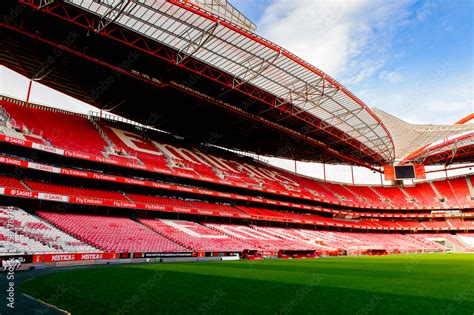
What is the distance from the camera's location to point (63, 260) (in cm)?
1753

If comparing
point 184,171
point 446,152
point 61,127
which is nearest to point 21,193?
point 61,127

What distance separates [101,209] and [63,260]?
1034 cm

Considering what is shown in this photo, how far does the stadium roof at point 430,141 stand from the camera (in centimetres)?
3856

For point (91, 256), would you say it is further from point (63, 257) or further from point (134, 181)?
point (134, 181)

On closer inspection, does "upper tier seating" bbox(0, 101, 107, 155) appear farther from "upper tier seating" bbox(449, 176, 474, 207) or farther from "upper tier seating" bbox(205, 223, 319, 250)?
"upper tier seating" bbox(449, 176, 474, 207)

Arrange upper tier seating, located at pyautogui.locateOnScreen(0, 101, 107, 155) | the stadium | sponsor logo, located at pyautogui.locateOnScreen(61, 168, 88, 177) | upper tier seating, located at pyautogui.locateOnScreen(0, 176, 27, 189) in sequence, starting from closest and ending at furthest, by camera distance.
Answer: the stadium → upper tier seating, located at pyautogui.locateOnScreen(0, 176, 27, 189) → sponsor logo, located at pyautogui.locateOnScreen(61, 168, 88, 177) → upper tier seating, located at pyautogui.locateOnScreen(0, 101, 107, 155)

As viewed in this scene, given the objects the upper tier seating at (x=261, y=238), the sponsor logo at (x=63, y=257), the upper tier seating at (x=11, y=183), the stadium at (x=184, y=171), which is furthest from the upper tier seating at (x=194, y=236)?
the upper tier seating at (x=11, y=183)

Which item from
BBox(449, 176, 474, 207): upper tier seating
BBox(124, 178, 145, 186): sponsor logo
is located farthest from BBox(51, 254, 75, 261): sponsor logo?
BBox(449, 176, 474, 207): upper tier seating

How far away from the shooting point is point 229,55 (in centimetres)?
2353

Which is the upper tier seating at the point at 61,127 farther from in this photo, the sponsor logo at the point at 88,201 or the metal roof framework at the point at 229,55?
the metal roof framework at the point at 229,55

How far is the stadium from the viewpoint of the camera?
8.27 m

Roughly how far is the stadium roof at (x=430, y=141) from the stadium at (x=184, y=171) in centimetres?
30

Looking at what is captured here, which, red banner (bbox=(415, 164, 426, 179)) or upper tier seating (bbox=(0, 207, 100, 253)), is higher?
red banner (bbox=(415, 164, 426, 179))

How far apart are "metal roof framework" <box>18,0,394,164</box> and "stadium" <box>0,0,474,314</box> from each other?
5.4 inches
